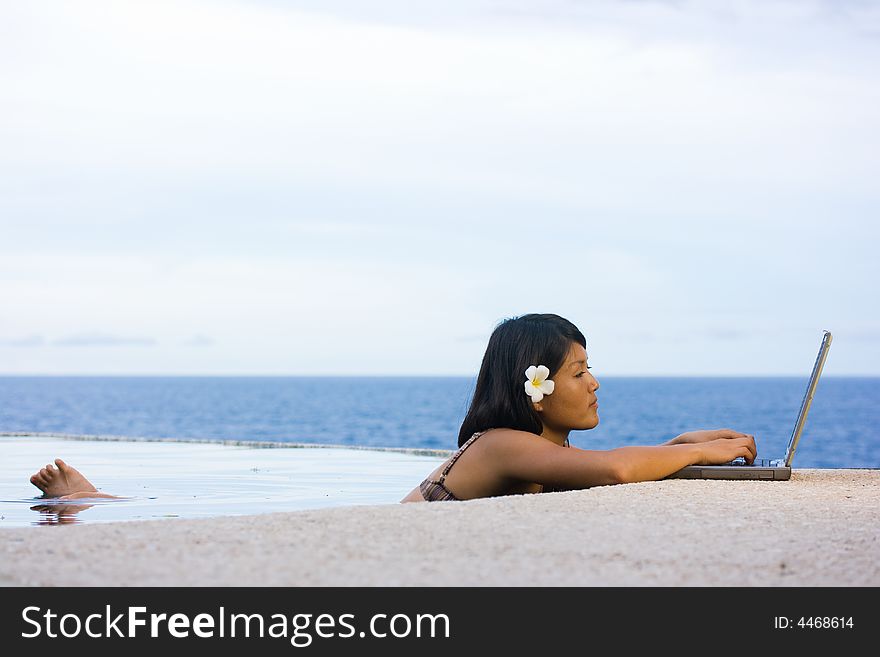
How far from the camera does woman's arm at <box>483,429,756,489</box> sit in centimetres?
453

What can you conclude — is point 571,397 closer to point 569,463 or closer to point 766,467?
point 569,463

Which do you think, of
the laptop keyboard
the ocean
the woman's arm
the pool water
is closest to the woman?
the woman's arm

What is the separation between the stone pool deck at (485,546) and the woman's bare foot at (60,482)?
8.21 feet

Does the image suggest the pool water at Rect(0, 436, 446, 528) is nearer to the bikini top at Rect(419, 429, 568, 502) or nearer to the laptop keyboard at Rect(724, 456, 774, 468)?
the bikini top at Rect(419, 429, 568, 502)

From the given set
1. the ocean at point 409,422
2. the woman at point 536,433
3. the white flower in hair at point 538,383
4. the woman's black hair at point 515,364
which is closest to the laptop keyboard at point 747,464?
the woman at point 536,433

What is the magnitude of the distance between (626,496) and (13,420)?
68.8 m

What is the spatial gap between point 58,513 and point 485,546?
286 cm

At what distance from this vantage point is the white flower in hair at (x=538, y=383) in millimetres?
4691

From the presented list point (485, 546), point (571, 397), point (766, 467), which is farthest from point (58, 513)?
point (766, 467)
